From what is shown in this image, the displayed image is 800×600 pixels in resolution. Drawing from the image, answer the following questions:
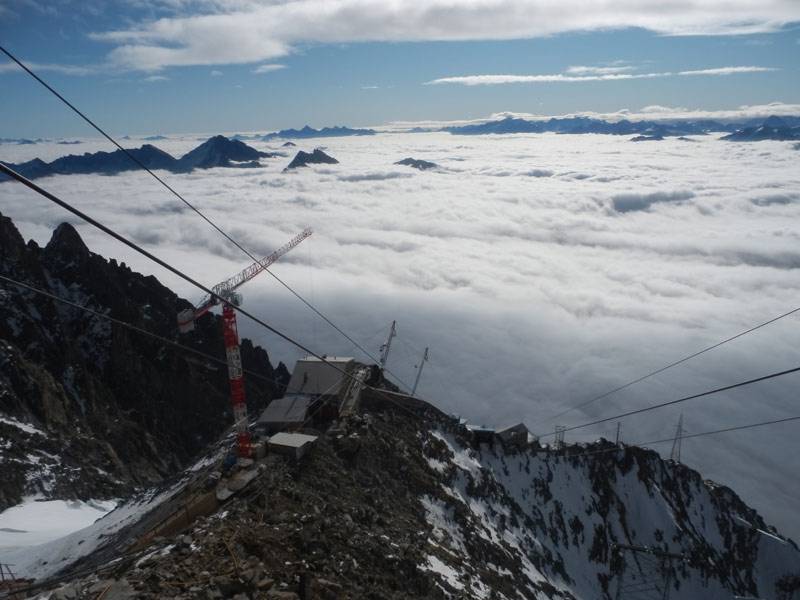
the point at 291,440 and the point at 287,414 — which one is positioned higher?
the point at 291,440

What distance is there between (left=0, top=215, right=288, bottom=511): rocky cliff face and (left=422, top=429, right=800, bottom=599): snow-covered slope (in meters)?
32.5

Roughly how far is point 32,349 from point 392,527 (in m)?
84.9

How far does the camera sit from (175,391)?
103062 millimetres

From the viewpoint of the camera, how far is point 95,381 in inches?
3659

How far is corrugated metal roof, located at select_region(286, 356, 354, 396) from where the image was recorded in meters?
44.7

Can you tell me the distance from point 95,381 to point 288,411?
68.6 m

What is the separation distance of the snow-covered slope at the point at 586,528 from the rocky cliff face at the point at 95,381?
32.5m

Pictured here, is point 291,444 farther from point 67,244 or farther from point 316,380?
point 67,244

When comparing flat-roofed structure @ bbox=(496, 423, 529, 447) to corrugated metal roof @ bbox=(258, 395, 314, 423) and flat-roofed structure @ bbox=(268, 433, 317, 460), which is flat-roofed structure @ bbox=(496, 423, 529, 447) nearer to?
corrugated metal roof @ bbox=(258, 395, 314, 423)

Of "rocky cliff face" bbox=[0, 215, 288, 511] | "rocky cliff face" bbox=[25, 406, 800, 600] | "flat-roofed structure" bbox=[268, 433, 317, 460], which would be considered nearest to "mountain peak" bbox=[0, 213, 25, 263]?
"rocky cliff face" bbox=[0, 215, 288, 511]

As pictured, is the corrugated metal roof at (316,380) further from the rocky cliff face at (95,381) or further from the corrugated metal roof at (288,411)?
the rocky cliff face at (95,381)

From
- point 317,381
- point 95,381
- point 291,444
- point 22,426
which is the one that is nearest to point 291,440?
point 291,444

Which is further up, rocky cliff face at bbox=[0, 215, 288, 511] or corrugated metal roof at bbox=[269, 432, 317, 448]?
corrugated metal roof at bbox=[269, 432, 317, 448]

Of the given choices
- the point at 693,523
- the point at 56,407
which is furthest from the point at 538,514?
the point at 56,407
